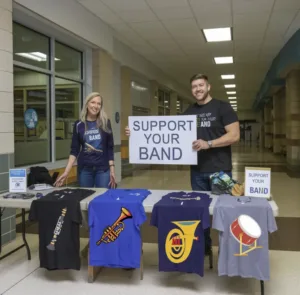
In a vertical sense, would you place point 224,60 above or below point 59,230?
above

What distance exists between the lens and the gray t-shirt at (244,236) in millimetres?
2523

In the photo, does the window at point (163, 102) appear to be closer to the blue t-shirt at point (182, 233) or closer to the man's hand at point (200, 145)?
the man's hand at point (200, 145)

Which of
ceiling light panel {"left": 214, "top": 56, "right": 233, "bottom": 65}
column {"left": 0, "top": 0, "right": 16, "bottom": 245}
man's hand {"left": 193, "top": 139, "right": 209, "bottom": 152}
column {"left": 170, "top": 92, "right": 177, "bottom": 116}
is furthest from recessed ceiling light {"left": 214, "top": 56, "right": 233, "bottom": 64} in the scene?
man's hand {"left": 193, "top": 139, "right": 209, "bottom": 152}

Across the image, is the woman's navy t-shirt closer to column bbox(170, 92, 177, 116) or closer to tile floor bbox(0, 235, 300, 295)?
tile floor bbox(0, 235, 300, 295)

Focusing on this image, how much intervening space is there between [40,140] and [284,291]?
4437 millimetres

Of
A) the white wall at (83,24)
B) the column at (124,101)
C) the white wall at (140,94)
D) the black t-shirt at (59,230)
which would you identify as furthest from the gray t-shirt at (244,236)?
the white wall at (140,94)

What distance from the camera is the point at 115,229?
2.75 meters

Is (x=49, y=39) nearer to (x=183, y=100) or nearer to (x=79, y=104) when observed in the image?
(x=79, y=104)

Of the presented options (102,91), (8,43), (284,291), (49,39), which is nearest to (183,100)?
(102,91)

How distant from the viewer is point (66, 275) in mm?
3141

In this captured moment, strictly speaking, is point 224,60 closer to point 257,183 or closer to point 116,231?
point 257,183

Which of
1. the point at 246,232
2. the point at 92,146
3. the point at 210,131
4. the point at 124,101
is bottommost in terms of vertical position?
the point at 246,232

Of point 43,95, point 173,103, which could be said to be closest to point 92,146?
point 43,95

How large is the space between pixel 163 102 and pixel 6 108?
37.5 feet
